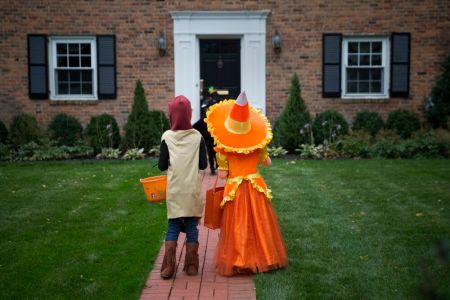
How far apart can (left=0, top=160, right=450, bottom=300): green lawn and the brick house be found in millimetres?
3577

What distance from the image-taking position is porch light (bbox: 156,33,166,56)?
13602 mm

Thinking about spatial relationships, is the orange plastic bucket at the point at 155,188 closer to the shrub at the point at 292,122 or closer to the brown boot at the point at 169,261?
the brown boot at the point at 169,261

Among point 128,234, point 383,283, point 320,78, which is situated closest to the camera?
point 383,283

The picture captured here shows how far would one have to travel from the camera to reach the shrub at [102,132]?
13.3 m

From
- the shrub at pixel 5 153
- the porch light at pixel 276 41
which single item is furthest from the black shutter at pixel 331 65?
the shrub at pixel 5 153

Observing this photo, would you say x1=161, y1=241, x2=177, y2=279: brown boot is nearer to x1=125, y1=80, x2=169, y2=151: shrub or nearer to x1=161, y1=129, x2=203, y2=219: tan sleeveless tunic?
x1=161, y1=129, x2=203, y2=219: tan sleeveless tunic

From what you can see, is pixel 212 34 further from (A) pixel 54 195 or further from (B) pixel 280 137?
(A) pixel 54 195

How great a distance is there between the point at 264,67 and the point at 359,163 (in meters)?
3.70

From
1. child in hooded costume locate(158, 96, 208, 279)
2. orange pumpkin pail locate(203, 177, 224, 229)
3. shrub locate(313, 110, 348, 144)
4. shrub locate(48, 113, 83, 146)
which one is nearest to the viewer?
child in hooded costume locate(158, 96, 208, 279)

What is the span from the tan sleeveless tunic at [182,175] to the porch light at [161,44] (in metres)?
9.04

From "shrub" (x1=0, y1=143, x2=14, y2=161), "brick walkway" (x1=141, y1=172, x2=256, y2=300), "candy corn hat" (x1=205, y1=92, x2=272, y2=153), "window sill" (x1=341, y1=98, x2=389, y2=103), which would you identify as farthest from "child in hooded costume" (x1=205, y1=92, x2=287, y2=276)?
"window sill" (x1=341, y1=98, x2=389, y2=103)

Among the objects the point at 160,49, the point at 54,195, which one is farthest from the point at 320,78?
the point at 54,195

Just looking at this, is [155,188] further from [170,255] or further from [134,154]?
[134,154]

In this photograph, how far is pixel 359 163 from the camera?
1131cm
